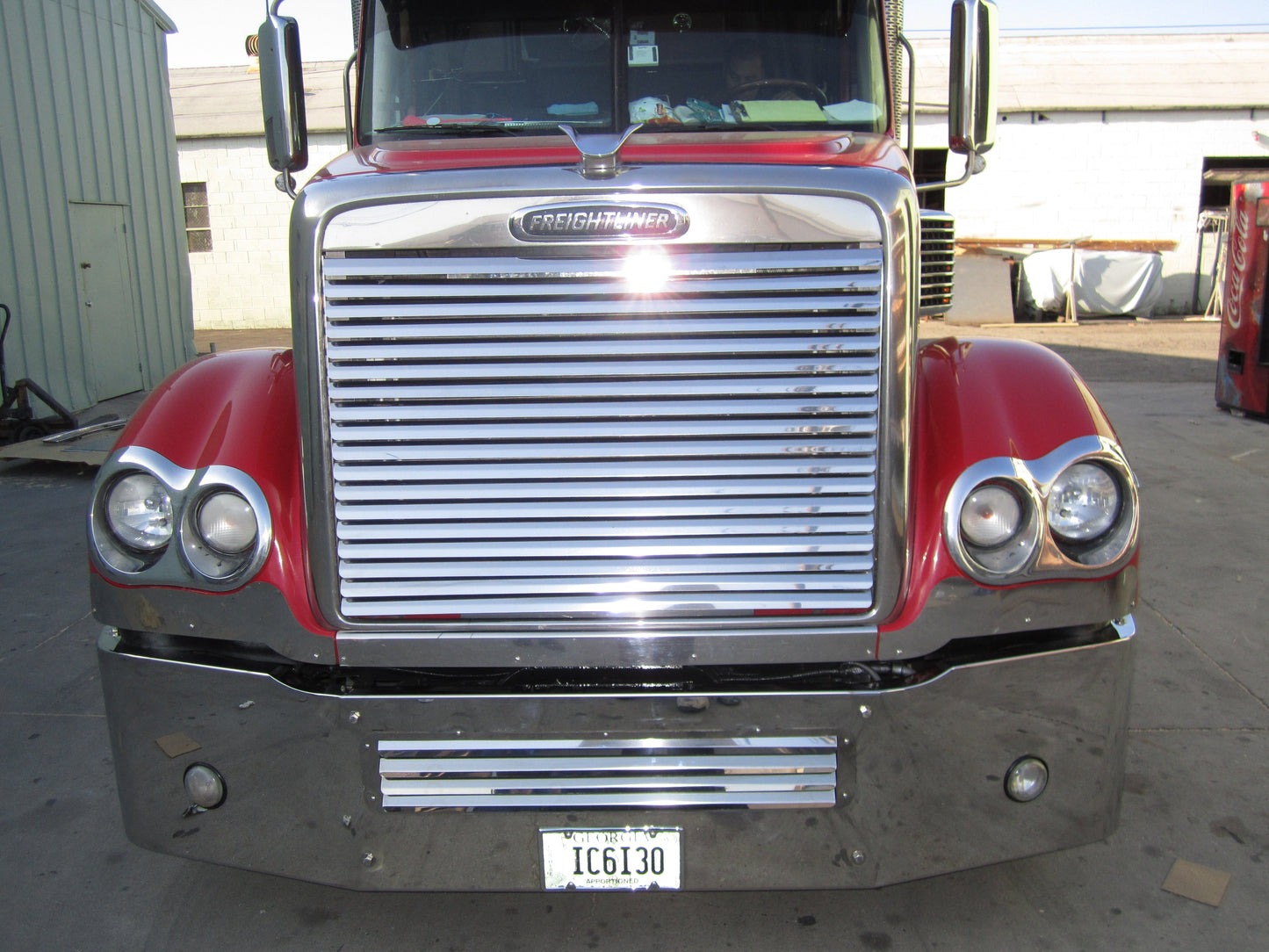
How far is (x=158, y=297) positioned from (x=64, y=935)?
11419 millimetres

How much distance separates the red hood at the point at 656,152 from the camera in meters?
2.46

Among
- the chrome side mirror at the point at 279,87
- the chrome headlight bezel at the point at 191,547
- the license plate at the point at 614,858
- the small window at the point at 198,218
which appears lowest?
the license plate at the point at 614,858

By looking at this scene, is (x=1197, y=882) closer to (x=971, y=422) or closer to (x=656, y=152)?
(x=971, y=422)

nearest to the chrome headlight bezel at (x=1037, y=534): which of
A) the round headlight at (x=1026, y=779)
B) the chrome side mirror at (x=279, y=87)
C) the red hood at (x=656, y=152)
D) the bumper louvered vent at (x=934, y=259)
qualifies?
the round headlight at (x=1026, y=779)

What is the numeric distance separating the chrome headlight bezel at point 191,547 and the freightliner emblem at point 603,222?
2.97 ft

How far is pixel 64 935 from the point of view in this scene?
279 cm

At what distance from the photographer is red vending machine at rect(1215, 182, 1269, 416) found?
29.5 ft

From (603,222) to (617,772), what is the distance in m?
1.20

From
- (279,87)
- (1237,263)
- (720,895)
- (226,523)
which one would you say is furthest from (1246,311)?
(226,523)

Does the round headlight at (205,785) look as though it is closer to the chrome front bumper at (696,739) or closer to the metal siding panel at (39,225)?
the chrome front bumper at (696,739)

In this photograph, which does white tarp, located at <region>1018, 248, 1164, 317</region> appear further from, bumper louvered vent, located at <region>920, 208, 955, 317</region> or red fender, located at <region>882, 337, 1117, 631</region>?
red fender, located at <region>882, 337, 1117, 631</region>

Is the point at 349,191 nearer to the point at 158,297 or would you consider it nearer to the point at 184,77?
the point at 158,297

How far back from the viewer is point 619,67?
3.43 metres

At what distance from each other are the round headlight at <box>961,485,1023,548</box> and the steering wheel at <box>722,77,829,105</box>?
5.30 ft
